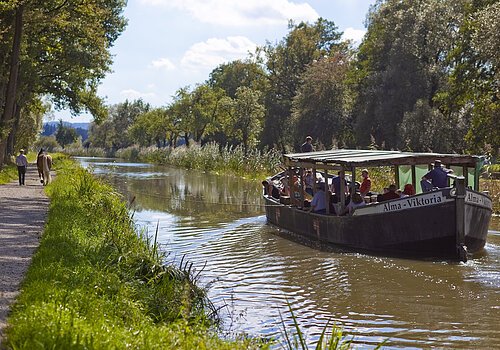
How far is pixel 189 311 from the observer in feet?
27.7

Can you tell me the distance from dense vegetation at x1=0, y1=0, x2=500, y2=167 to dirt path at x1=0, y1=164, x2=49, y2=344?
4379mm

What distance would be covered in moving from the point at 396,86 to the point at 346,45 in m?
23.4

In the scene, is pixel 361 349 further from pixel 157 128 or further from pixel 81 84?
pixel 157 128

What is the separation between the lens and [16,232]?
1387 centimetres

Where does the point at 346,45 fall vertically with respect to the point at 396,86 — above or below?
above

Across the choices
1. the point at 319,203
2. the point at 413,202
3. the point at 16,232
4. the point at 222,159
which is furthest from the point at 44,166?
the point at 222,159

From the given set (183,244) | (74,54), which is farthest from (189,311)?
(74,54)

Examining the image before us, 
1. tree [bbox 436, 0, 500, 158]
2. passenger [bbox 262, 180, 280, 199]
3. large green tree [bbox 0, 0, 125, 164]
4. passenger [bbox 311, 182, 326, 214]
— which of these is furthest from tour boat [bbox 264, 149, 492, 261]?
large green tree [bbox 0, 0, 125, 164]

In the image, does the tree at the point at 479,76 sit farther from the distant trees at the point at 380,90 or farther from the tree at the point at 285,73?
the tree at the point at 285,73

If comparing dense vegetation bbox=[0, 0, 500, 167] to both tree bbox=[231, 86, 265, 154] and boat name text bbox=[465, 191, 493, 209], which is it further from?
boat name text bbox=[465, 191, 493, 209]

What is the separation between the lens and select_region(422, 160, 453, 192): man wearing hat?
16.3m

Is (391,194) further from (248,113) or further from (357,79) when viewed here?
(248,113)

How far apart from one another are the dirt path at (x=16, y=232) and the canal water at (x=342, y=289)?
2577mm

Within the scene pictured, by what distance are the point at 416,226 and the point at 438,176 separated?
212cm
